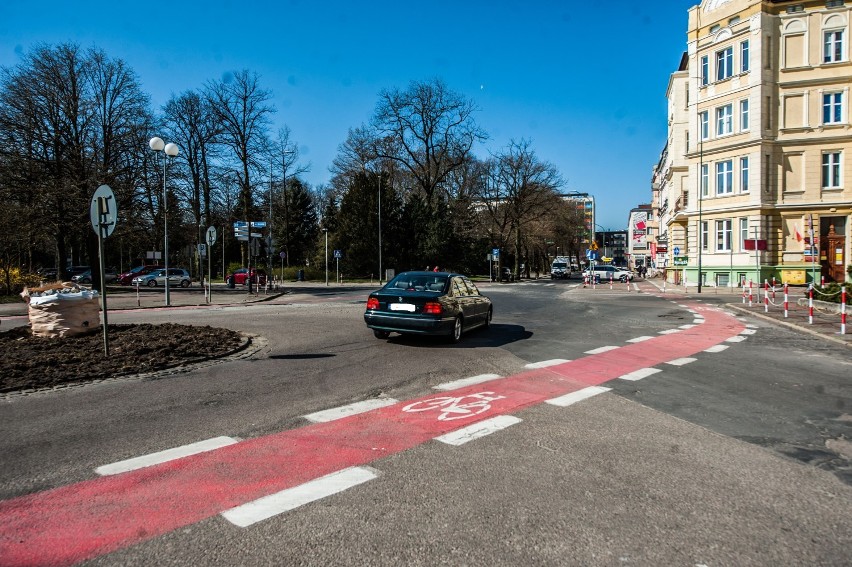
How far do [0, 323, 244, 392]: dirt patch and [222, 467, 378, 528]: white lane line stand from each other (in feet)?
16.7

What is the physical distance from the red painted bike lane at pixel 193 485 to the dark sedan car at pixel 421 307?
4.09 m

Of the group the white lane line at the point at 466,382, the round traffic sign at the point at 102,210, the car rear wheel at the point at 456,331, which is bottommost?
the white lane line at the point at 466,382

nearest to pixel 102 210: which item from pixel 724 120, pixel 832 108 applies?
pixel 724 120

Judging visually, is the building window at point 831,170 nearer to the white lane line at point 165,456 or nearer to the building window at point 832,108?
the building window at point 832,108

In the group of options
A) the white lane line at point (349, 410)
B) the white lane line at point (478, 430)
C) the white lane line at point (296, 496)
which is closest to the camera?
the white lane line at point (296, 496)

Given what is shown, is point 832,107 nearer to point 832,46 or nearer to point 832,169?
point 832,46

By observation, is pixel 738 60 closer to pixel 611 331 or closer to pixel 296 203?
pixel 611 331

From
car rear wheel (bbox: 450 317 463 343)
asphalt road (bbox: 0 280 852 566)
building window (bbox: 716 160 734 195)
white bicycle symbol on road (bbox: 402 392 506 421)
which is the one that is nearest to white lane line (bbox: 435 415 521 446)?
asphalt road (bbox: 0 280 852 566)

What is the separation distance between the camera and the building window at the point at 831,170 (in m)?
35.7

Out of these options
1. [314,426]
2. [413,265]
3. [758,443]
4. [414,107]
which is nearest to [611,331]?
[758,443]

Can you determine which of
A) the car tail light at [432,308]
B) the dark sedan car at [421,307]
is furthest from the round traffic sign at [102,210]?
the car tail light at [432,308]

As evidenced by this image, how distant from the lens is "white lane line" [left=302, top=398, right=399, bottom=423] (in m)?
5.82

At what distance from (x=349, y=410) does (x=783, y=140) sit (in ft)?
130

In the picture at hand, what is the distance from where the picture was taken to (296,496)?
3.80 metres
